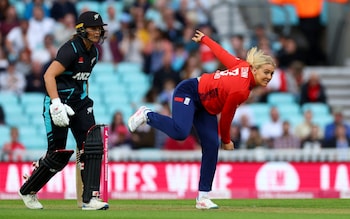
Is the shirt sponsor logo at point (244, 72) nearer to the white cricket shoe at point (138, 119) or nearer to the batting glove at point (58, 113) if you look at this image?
the white cricket shoe at point (138, 119)

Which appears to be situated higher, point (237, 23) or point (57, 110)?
point (237, 23)

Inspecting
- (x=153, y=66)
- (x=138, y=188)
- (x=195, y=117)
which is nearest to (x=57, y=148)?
(x=195, y=117)

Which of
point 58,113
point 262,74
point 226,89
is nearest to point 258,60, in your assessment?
point 262,74

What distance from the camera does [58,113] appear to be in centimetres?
1173

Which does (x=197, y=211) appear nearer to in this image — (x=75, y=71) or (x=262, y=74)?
(x=262, y=74)

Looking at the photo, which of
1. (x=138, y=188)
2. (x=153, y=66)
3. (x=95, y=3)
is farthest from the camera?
(x=95, y=3)

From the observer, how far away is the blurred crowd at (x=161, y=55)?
20.1 m

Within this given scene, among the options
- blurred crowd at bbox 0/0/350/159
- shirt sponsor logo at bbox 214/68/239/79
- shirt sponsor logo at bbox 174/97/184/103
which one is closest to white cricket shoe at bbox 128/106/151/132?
shirt sponsor logo at bbox 174/97/184/103

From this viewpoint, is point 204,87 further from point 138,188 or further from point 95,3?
point 95,3

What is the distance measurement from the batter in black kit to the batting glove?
0.04 metres

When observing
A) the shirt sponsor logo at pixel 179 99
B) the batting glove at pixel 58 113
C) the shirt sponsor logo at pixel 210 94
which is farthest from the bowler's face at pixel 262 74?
the batting glove at pixel 58 113

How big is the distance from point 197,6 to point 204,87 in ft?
40.1

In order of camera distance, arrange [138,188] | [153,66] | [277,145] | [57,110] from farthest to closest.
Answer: [153,66] < [277,145] < [138,188] < [57,110]

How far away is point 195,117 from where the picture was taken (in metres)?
12.4
